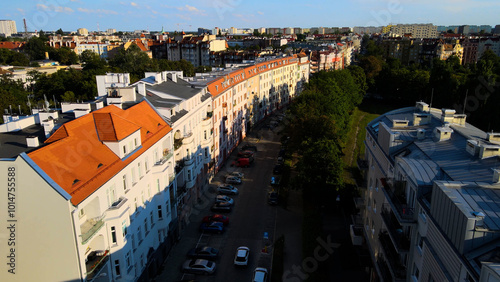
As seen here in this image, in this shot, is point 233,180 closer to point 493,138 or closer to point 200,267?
point 200,267

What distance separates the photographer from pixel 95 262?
15703 mm

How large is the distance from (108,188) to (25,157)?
379 cm

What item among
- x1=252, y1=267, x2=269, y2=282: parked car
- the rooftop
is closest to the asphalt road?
x1=252, y1=267, x2=269, y2=282: parked car

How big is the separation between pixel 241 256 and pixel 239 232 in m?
4.01

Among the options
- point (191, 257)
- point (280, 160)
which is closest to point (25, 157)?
point (191, 257)

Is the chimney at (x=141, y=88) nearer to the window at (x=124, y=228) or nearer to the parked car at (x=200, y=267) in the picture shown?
the window at (x=124, y=228)

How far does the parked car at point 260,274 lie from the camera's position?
2106 centimetres

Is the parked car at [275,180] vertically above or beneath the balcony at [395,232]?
beneath

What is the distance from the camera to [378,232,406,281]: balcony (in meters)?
15.4

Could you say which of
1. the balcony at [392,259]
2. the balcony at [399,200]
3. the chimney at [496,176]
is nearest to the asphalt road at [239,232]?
the balcony at [392,259]

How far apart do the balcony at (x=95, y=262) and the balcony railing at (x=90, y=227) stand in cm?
138

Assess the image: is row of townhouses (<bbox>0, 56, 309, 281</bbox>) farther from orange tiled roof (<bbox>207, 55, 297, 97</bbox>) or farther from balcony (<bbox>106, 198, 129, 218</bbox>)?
orange tiled roof (<bbox>207, 55, 297, 97</bbox>)

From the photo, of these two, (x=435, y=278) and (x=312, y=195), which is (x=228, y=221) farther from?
(x=435, y=278)

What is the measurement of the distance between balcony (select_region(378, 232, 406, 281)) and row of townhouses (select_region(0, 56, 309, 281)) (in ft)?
40.4
